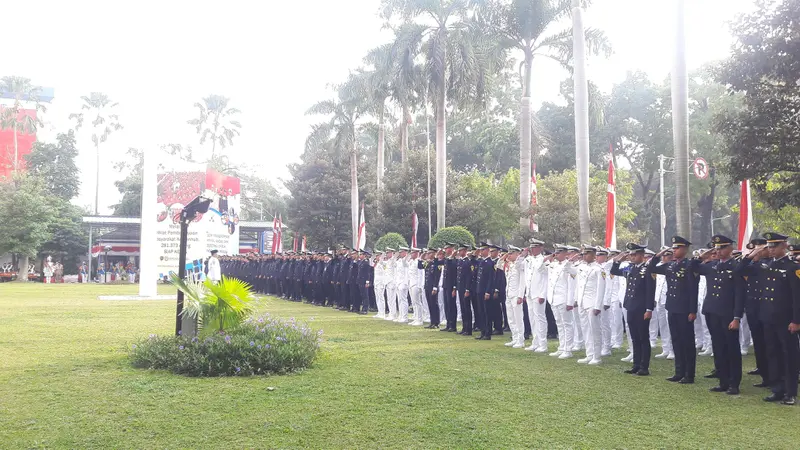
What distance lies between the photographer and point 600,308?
33.9 feet

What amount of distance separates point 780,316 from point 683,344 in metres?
1.40

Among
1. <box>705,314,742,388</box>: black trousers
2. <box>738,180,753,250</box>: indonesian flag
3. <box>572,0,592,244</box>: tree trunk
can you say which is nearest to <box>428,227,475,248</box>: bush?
<box>572,0,592,244</box>: tree trunk

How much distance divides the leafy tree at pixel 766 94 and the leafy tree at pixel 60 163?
56.2 meters

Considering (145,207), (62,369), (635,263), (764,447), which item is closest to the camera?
(764,447)

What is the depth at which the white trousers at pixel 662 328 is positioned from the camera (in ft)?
37.7

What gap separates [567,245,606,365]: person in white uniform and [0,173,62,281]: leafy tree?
136 feet

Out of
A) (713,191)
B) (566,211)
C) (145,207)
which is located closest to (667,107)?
(713,191)

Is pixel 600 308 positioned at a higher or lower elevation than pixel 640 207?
lower

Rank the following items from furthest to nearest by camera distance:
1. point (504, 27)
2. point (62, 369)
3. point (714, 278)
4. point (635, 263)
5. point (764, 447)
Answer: point (504, 27)
point (635, 263)
point (62, 369)
point (714, 278)
point (764, 447)

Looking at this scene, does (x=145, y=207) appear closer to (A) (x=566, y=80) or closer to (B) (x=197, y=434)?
(B) (x=197, y=434)

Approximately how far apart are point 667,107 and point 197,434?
42.3 metres

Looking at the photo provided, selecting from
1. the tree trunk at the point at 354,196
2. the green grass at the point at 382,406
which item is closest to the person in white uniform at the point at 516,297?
the green grass at the point at 382,406

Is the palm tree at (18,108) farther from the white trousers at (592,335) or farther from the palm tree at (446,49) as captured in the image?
the white trousers at (592,335)

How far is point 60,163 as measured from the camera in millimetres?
58031
